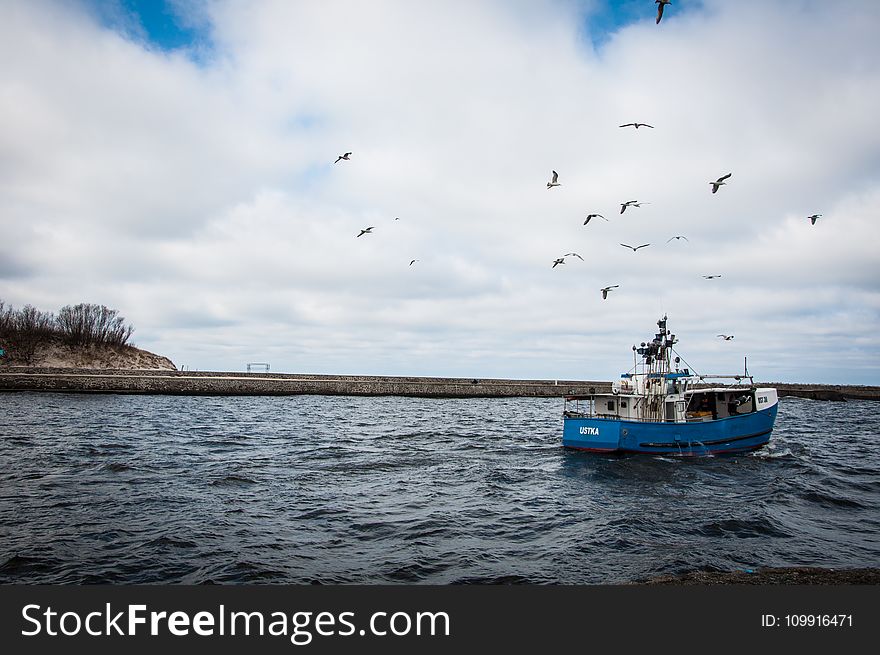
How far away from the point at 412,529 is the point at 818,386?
396 ft

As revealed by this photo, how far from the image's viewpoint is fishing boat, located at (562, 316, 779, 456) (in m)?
28.0

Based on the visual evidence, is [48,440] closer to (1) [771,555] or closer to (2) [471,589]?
(2) [471,589]

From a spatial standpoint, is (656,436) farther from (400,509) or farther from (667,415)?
(400,509)

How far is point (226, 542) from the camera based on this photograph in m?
12.4

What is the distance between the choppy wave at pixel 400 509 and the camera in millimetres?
11164

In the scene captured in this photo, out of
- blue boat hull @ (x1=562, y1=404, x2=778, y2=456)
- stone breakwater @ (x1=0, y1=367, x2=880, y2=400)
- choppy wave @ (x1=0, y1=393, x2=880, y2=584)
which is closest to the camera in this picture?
choppy wave @ (x1=0, y1=393, x2=880, y2=584)

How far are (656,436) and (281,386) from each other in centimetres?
5587

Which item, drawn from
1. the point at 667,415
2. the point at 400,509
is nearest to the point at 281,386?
the point at 667,415

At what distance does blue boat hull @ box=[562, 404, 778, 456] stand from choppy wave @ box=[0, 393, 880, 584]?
42.5 inches

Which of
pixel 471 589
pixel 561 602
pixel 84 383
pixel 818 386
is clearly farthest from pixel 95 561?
pixel 818 386

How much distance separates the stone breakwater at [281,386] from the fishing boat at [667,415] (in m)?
49.9

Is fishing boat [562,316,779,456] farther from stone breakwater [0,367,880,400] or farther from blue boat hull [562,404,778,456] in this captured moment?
stone breakwater [0,367,880,400]

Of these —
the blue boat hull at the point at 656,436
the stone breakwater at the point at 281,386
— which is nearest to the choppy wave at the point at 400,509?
the blue boat hull at the point at 656,436

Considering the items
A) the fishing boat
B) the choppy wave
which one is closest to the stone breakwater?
A: the choppy wave
